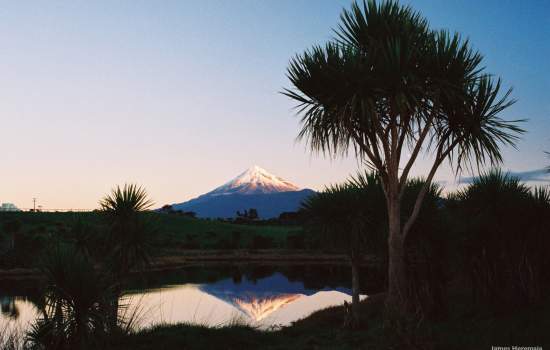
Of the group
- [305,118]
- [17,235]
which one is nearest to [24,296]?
[17,235]

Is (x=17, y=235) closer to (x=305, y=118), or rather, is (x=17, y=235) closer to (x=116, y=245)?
(x=116, y=245)

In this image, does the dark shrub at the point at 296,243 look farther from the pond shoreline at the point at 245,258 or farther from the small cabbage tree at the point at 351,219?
the small cabbage tree at the point at 351,219

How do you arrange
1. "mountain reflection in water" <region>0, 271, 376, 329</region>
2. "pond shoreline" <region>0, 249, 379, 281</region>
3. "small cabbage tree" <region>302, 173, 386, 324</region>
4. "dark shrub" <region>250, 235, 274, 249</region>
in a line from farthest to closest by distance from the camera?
"dark shrub" <region>250, 235, 274, 249</region>
"pond shoreline" <region>0, 249, 379, 281</region>
"mountain reflection in water" <region>0, 271, 376, 329</region>
"small cabbage tree" <region>302, 173, 386, 324</region>

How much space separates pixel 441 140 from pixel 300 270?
44.8 meters

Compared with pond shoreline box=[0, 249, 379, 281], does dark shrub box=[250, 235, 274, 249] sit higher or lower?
higher

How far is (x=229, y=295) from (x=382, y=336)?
91.2 feet

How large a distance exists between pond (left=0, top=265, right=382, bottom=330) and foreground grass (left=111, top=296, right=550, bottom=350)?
23.2ft

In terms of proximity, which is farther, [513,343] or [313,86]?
[313,86]

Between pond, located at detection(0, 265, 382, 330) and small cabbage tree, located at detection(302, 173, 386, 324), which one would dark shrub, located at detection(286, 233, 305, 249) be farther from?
small cabbage tree, located at detection(302, 173, 386, 324)

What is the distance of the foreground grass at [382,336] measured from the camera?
9.59m

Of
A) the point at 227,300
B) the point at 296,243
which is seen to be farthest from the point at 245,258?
the point at 227,300

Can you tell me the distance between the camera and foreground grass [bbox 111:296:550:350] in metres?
9.59

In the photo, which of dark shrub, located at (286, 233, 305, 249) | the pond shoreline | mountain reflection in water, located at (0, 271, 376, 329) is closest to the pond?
mountain reflection in water, located at (0, 271, 376, 329)

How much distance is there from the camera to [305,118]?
1293 cm
